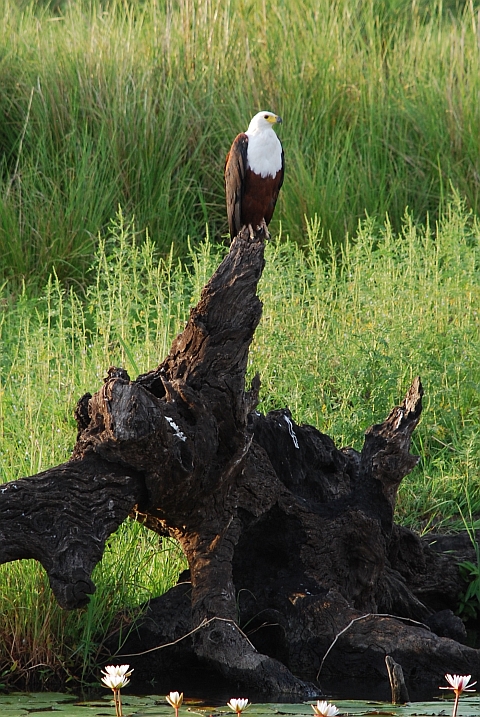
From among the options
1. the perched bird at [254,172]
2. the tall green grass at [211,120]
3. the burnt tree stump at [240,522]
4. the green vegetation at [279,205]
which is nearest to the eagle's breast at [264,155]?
the perched bird at [254,172]

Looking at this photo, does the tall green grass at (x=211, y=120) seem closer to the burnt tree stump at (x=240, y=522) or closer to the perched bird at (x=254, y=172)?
the perched bird at (x=254, y=172)

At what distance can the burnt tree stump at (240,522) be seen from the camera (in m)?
2.83

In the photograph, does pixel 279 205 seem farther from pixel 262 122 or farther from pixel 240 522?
pixel 240 522

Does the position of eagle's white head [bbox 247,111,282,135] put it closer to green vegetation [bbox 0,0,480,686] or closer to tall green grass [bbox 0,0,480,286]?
green vegetation [bbox 0,0,480,686]

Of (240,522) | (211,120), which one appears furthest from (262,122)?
(240,522)

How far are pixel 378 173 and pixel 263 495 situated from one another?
4401 millimetres

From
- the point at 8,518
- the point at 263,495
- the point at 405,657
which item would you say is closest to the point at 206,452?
the point at 263,495

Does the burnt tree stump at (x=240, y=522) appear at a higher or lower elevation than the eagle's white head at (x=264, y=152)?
lower

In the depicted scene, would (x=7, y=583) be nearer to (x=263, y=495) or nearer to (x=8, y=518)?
(x=8, y=518)

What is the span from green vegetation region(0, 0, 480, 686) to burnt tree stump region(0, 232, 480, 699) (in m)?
0.80

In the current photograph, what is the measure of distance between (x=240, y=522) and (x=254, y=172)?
8.00 ft

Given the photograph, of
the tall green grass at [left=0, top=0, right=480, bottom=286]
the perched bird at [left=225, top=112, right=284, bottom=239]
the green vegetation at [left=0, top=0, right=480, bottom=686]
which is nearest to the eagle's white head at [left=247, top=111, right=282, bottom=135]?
the perched bird at [left=225, top=112, right=284, bottom=239]

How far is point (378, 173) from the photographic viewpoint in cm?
723

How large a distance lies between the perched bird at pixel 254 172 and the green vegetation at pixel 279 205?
0.35m
